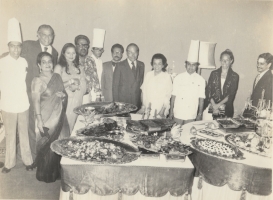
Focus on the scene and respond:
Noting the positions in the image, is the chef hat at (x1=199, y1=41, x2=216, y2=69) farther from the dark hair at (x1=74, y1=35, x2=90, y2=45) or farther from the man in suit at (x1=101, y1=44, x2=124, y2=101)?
the dark hair at (x1=74, y1=35, x2=90, y2=45)

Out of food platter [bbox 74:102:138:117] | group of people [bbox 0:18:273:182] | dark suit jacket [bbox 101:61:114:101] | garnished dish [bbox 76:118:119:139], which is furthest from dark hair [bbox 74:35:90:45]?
garnished dish [bbox 76:118:119:139]

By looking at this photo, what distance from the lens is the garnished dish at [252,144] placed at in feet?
6.78

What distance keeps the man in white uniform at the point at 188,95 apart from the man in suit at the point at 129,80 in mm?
425

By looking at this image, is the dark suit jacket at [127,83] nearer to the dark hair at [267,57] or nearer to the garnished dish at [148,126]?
the garnished dish at [148,126]

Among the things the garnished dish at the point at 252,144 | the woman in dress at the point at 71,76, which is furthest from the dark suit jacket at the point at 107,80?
the garnished dish at the point at 252,144

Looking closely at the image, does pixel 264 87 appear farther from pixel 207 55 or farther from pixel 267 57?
pixel 207 55

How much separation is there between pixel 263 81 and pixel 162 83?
3.76 ft

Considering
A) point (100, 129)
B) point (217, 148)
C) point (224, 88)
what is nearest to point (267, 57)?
point (224, 88)

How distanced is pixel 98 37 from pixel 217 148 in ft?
5.48

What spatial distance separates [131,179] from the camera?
186 centimetres

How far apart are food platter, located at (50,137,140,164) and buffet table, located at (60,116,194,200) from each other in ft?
0.15

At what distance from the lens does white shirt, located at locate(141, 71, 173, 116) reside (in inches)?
116

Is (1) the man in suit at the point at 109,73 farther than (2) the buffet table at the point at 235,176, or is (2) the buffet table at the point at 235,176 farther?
(1) the man in suit at the point at 109,73

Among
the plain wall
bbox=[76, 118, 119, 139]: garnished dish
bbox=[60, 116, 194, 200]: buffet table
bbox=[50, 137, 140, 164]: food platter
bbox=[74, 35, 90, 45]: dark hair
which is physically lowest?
bbox=[60, 116, 194, 200]: buffet table
